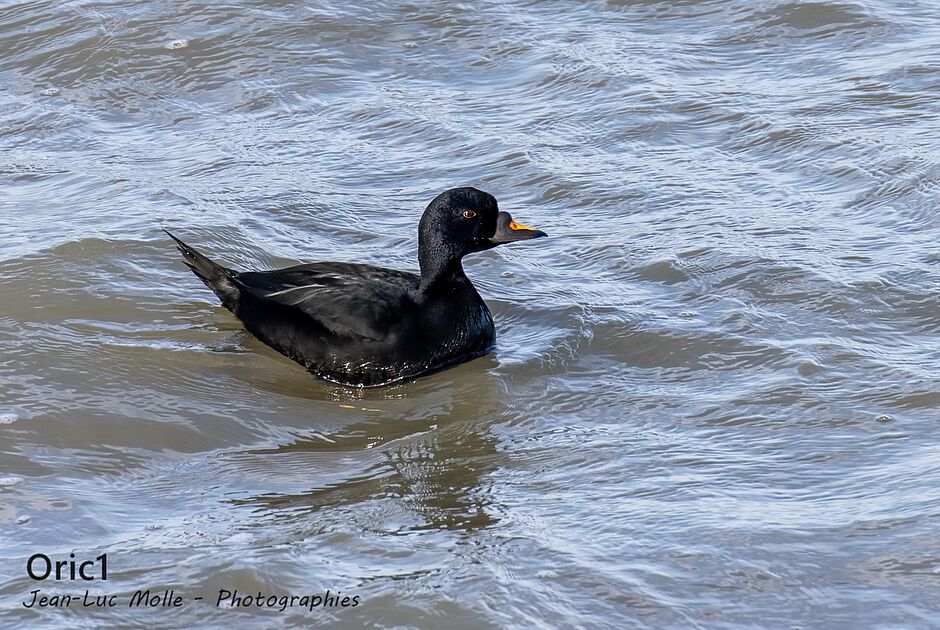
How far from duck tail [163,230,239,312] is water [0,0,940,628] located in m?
0.21

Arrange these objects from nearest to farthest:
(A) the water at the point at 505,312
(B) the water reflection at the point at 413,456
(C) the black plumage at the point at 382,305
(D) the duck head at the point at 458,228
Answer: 1. (A) the water at the point at 505,312
2. (B) the water reflection at the point at 413,456
3. (C) the black plumage at the point at 382,305
4. (D) the duck head at the point at 458,228

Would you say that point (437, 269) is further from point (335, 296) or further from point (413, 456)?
point (413, 456)

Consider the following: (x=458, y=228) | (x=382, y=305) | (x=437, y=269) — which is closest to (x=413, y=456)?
(x=382, y=305)

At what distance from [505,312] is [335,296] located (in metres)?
1.10

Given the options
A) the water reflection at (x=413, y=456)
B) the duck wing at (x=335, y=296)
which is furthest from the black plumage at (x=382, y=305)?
the water reflection at (x=413, y=456)

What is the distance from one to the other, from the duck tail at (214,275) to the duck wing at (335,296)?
6cm

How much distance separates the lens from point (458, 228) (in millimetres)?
7309

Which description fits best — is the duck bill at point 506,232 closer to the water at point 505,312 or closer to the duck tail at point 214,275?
the water at point 505,312

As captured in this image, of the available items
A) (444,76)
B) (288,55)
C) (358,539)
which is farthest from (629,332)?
(288,55)

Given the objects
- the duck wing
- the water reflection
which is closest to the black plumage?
the duck wing

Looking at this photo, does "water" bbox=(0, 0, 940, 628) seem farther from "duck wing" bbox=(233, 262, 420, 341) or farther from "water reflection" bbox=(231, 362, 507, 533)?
"duck wing" bbox=(233, 262, 420, 341)

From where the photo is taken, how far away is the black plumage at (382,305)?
7.09m

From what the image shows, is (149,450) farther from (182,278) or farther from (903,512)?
(903,512)

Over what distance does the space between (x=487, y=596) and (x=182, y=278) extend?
147 inches
